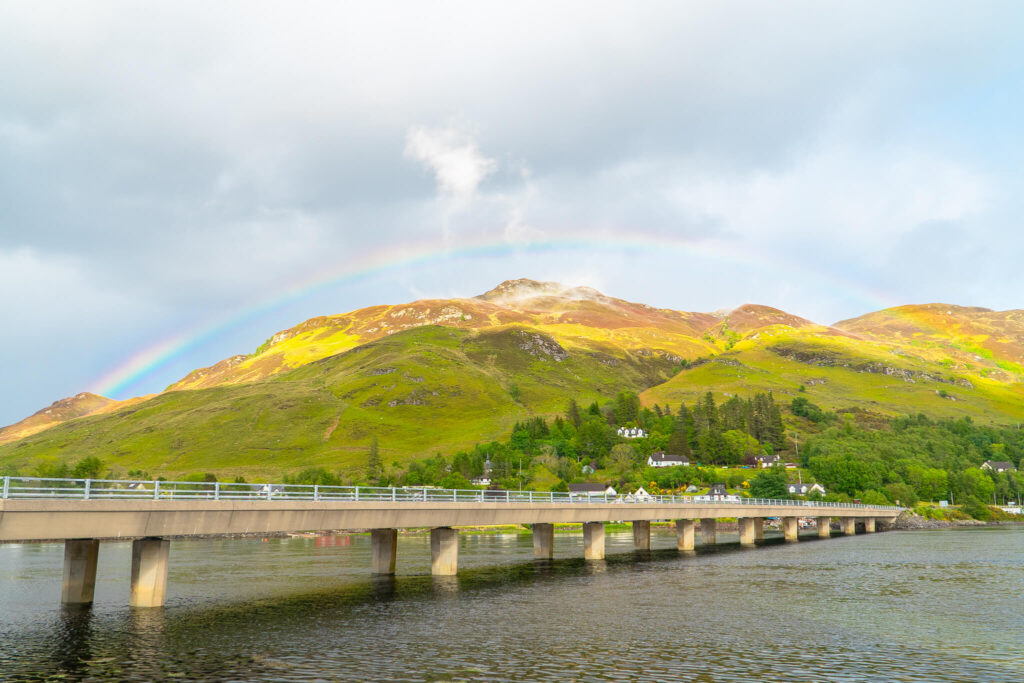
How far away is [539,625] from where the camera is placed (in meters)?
45.8

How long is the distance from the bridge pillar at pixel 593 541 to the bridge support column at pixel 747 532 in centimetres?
4681

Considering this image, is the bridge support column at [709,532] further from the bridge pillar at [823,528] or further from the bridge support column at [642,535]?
the bridge pillar at [823,528]

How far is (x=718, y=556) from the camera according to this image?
10688 cm

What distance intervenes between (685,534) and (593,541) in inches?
1017

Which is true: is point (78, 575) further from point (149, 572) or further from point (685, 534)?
point (685, 534)

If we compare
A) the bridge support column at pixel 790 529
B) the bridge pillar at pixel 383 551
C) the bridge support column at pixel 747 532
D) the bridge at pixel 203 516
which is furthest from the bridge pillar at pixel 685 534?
the bridge pillar at pixel 383 551

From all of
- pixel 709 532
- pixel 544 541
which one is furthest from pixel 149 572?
pixel 709 532

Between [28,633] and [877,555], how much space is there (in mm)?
99807

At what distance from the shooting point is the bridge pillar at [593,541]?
330ft

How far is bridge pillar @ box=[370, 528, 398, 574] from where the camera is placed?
8038 cm

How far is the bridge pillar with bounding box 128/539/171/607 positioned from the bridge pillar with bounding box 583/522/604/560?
5938 centimetres

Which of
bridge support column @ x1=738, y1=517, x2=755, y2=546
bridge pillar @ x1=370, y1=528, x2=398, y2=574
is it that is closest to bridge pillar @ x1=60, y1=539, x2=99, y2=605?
bridge pillar @ x1=370, y1=528, x2=398, y2=574

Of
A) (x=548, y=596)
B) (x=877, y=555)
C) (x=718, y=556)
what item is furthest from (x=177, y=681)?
(x=877, y=555)

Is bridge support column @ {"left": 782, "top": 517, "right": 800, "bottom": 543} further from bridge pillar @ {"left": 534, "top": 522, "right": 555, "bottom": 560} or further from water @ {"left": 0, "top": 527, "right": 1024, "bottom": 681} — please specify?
bridge pillar @ {"left": 534, "top": 522, "right": 555, "bottom": 560}
